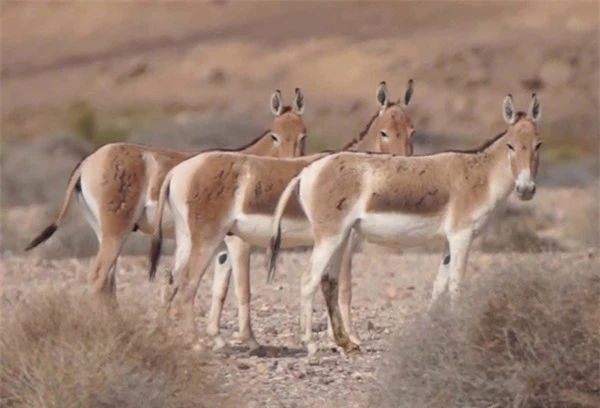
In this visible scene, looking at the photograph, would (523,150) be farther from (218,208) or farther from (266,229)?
(218,208)

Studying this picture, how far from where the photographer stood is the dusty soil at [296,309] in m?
13.1

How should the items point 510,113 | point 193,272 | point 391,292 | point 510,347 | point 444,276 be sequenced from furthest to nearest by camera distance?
point 391,292, point 510,113, point 444,276, point 193,272, point 510,347

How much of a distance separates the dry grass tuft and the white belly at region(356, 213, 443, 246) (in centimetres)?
307

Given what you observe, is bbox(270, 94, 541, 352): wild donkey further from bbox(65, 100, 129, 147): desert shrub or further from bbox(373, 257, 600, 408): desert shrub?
bbox(65, 100, 129, 147): desert shrub

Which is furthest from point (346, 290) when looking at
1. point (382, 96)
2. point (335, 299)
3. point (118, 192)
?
point (382, 96)

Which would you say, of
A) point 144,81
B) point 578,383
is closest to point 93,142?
point 144,81

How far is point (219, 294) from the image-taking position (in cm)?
1628

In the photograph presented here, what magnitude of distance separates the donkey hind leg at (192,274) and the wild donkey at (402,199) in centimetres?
60

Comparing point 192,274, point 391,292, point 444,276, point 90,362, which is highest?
point 90,362

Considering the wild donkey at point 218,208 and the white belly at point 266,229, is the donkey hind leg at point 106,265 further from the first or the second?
the white belly at point 266,229

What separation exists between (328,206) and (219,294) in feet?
5.59

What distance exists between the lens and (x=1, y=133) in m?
64.6

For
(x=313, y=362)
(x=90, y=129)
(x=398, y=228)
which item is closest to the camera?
(x=313, y=362)

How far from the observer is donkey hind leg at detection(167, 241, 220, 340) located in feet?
50.2
